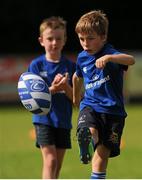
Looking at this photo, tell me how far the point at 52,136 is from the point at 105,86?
1.24 m

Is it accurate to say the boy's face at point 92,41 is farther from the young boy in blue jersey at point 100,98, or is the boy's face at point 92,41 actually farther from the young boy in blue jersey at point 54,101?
the young boy in blue jersey at point 54,101

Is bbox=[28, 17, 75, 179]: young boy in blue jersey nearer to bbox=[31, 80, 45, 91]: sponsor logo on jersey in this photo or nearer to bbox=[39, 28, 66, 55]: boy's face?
bbox=[39, 28, 66, 55]: boy's face

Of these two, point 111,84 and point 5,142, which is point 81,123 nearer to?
point 111,84

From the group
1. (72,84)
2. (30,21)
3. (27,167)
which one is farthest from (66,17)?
(72,84)

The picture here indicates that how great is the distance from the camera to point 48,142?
827 cm

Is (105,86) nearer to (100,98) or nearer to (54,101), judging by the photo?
(100,98)

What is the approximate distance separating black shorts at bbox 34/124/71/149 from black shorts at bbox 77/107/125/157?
Result: 95cm

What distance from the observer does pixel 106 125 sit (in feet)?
24.3

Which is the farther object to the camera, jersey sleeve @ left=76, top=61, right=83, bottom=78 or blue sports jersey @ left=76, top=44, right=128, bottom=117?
jersey sleeve @ left=76, top=61, right=83, bottom=78

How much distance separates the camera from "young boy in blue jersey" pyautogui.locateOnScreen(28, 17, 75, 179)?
826 cm

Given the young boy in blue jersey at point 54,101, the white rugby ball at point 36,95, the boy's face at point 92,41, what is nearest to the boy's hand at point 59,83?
the young boy in blue jersey at point 54,101

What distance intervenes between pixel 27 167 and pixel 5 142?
385 centimetres

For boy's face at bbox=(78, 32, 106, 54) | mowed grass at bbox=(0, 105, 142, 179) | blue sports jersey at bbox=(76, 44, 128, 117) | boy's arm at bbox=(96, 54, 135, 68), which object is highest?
boy's face at bbox=(78, 32, 106, 54)

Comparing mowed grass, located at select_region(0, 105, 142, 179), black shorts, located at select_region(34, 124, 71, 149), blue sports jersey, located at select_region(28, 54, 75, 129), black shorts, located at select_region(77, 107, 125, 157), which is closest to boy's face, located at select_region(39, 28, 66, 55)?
blue sports jersey, located at select_region(28, 54, 75, 129)
